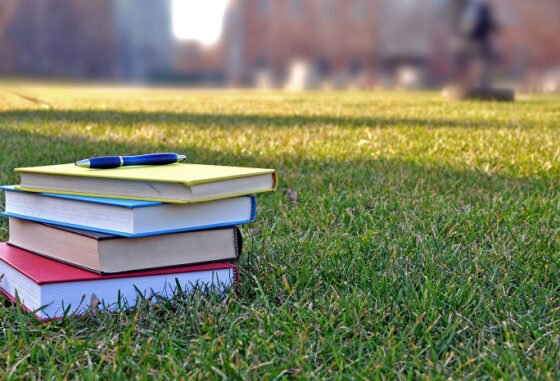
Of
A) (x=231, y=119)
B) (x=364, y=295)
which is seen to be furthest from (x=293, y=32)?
(x=364, y=295)

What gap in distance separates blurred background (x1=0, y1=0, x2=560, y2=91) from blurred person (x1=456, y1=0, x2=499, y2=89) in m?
0.24

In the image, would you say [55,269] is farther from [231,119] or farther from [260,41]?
[260,41]

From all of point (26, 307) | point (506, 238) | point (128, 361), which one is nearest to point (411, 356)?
point (128, 361)

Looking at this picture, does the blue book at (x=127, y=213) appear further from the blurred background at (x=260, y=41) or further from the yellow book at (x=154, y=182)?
the blurred background at (x=260, y=41)

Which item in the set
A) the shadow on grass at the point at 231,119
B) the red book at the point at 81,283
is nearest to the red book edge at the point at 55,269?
the red book at the point at 81,283

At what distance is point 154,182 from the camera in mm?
1301

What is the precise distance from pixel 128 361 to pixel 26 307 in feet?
1.06

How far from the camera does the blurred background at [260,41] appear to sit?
6.08 meters

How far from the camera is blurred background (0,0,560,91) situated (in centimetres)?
608

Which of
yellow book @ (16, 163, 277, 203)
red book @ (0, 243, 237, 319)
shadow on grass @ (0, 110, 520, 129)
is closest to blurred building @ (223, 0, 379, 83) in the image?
shadow on grass @ (0, 110, 520, 129)

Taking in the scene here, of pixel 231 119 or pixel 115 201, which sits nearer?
pixel 115 201

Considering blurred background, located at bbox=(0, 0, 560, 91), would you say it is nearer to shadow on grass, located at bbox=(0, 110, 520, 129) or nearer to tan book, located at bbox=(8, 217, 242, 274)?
shadow on grass, located at bbox=(0, 110, 520, 129)

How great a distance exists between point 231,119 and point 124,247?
14.1ft

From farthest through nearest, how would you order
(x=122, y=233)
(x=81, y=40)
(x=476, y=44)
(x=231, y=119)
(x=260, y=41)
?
(x=476, y=44), (x=81, y=40), (x=260, y=41), (x=231, y=119), (x=122, y=233)
